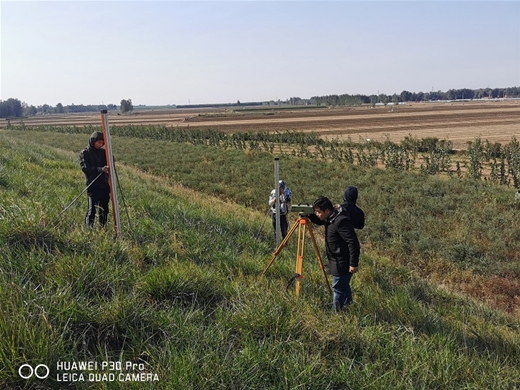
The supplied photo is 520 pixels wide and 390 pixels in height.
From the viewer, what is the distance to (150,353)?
9.77 ft

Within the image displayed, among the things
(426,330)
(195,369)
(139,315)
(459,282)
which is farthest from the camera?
(459,282)

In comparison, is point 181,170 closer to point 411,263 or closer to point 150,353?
point 411,263

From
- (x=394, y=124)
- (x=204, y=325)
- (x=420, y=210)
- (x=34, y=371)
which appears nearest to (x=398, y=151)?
(x=420, y=210)

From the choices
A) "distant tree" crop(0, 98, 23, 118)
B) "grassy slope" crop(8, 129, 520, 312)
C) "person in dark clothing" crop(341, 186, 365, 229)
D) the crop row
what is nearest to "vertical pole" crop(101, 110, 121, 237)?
"person in dark clothing" crop(341, 186, 365, 229)

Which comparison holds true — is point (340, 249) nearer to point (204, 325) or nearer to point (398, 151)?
point (204, 325)

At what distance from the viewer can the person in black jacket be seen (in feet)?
14.6

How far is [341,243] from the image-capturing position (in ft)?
15.1

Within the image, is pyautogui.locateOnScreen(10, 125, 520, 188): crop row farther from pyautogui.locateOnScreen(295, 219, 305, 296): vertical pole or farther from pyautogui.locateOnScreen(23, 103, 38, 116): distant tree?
pyautogui.locateOnScreen(23, 103, 38, 116): distant tree

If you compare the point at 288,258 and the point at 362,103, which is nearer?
the point at 288,258

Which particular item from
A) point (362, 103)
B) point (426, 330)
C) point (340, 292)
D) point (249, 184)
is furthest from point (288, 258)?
point (362, 103)

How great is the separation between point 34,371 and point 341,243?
3.29m

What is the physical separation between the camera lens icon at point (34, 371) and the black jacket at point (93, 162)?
13.2ft

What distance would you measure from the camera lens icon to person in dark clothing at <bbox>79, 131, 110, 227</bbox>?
12.3 feet

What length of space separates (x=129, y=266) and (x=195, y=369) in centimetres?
178
